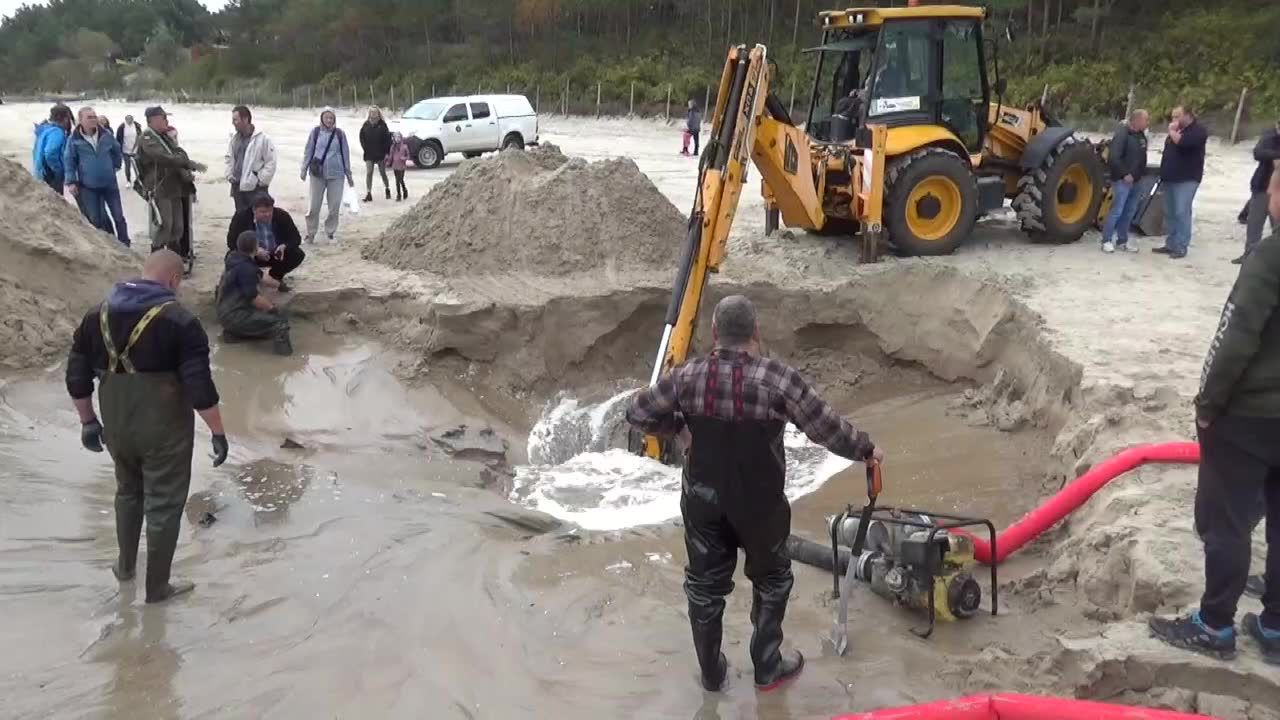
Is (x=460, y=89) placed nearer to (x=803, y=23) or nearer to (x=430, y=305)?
(x=803, y=23)

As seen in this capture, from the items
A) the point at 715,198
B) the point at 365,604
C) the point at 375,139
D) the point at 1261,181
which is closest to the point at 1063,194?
the point at 1261,181

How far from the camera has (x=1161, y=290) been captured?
8398 millimetres

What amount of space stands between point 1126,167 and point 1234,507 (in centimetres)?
733

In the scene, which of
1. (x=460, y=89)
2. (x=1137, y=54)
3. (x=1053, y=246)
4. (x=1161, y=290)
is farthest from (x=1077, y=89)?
(x=460, y=89)

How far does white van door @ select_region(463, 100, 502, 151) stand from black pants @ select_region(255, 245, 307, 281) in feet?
43.9

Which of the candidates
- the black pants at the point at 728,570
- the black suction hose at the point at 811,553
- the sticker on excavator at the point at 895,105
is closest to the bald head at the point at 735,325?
the black pants at the point at 728,570

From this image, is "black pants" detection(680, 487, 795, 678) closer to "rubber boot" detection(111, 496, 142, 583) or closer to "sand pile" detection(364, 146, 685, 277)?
→ "rubber boot" detection(111, 496, 142, 583)

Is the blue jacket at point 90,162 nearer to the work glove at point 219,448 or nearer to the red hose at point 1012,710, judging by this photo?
the work glove at point 219,448

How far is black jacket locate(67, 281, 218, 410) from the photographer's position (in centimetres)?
416

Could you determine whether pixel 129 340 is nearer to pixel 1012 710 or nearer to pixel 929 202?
pixel 1012 710

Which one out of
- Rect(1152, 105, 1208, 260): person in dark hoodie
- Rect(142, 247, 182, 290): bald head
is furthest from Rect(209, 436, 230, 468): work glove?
Rect(1152, 105, 1208, 260): person in dark hoodie

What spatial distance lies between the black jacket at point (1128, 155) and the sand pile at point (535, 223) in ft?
14.9

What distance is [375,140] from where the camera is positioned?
14422 mm

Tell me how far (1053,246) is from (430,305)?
263 inches
